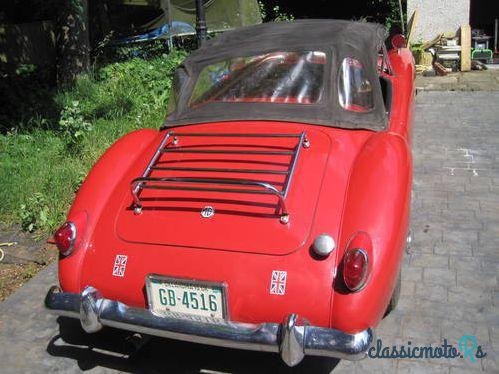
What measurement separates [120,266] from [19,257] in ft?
6.61

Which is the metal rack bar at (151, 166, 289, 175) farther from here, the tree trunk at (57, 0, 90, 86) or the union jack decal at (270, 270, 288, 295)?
the tree trunk at (57, 0, 90, 86)

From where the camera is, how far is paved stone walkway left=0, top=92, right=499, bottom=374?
325 centimetres

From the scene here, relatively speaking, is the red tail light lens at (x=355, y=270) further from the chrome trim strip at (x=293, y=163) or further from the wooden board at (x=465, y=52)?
the wooden board at (x=465, y=52)

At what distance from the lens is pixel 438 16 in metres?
10.6

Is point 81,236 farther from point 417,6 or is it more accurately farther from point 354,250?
point 417,6

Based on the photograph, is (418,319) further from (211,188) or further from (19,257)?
(19,257)

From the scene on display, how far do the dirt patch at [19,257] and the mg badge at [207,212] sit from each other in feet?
6.58

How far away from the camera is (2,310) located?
13.0ft

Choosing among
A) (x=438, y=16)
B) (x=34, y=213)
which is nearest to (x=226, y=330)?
(x=34, y=213)

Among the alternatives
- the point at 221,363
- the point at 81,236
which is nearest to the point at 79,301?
the point at 81,236

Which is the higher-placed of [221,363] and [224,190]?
Answer: [224,190]

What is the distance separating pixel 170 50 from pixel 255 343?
10018 millimetres

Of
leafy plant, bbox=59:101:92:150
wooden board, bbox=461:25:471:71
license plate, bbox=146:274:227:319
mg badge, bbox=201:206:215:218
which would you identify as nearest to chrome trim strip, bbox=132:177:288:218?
mg badge, bbox=201:206:215:218

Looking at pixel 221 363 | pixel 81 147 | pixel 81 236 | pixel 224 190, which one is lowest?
pixel 221 363
